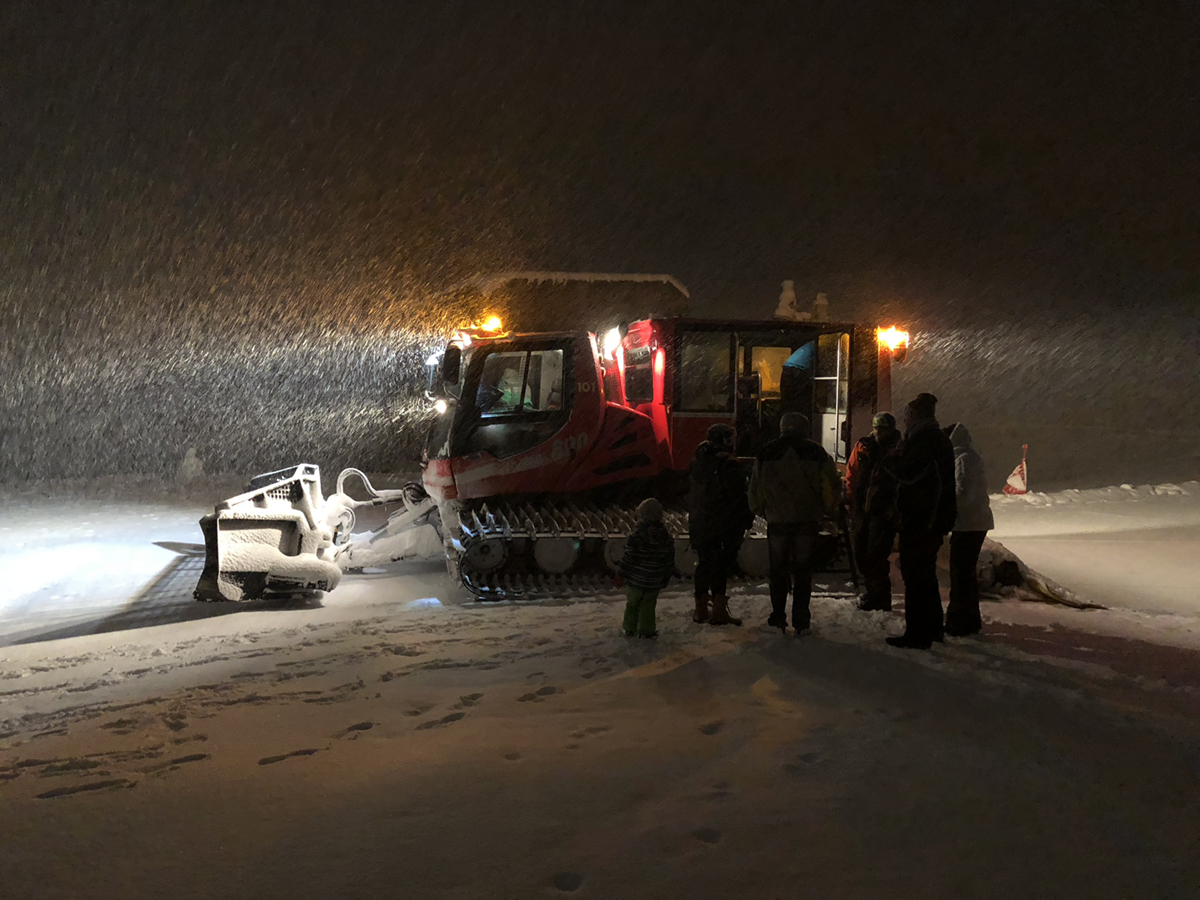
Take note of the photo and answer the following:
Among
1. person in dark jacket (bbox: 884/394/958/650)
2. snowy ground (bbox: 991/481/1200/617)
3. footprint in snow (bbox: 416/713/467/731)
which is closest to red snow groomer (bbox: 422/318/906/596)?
person in dark jacket (bbox: 884/394/958/650)

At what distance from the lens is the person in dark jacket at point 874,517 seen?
18.6ft

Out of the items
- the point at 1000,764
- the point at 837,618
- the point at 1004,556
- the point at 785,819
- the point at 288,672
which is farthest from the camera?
the point at 1004,556

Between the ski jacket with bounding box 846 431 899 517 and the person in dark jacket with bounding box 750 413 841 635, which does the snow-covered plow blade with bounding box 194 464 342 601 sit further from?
the ski jacket with bounding box 846 431 899 517

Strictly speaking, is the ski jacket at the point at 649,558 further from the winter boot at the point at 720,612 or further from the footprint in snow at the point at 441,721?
the footprint in snow at the point at 441,721

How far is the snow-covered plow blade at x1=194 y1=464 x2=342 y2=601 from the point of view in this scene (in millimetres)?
6922

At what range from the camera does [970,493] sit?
218 inches

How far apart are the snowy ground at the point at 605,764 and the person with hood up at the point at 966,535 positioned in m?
0.23

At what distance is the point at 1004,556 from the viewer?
766 centimetres

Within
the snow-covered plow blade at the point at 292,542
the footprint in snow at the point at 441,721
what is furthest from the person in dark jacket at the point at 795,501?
the snow-covered plow blade at the point at 292,542

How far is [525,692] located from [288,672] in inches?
63.2

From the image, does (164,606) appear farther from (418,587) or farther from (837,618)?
(837,618)

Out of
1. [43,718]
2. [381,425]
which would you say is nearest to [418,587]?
[43,718]

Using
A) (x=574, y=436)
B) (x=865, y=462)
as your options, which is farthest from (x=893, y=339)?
(x=574, y=436)

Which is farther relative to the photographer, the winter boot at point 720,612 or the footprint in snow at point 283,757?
the winter boot at point 720,612
